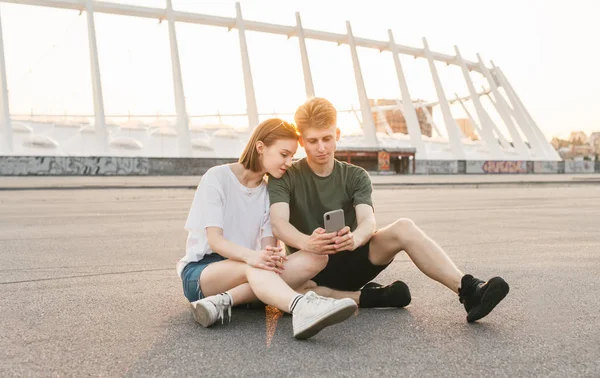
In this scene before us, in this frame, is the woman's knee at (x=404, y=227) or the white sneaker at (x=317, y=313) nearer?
the white sneaker at (x=317, y=313)

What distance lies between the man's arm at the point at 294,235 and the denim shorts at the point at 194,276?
0.42 metres

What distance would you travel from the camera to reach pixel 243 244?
3.63 metres

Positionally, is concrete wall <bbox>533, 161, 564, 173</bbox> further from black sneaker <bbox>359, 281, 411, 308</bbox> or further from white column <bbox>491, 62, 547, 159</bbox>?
black sneaker <bbox>359, 281, 411, 308</bbox>

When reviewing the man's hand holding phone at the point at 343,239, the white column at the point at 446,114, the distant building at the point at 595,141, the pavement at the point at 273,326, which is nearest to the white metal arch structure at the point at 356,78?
the white column at the point at 446,114

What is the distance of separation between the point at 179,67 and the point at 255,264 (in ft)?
112

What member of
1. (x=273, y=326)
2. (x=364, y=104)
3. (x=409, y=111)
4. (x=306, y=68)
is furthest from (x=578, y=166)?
(x=273, y=326)

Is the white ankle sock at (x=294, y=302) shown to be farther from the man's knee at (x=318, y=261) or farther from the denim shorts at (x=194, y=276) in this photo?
the denim shorts at (x=194, y=276)

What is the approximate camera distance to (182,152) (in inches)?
1387

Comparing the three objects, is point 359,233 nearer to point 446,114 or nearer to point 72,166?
point 72,166

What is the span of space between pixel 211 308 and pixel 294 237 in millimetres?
583

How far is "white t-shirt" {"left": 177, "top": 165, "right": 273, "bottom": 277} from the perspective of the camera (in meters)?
3.46

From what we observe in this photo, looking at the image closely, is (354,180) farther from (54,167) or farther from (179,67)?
(179,67)

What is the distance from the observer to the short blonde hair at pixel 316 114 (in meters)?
3.49

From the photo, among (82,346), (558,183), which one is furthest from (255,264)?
(558,183)
